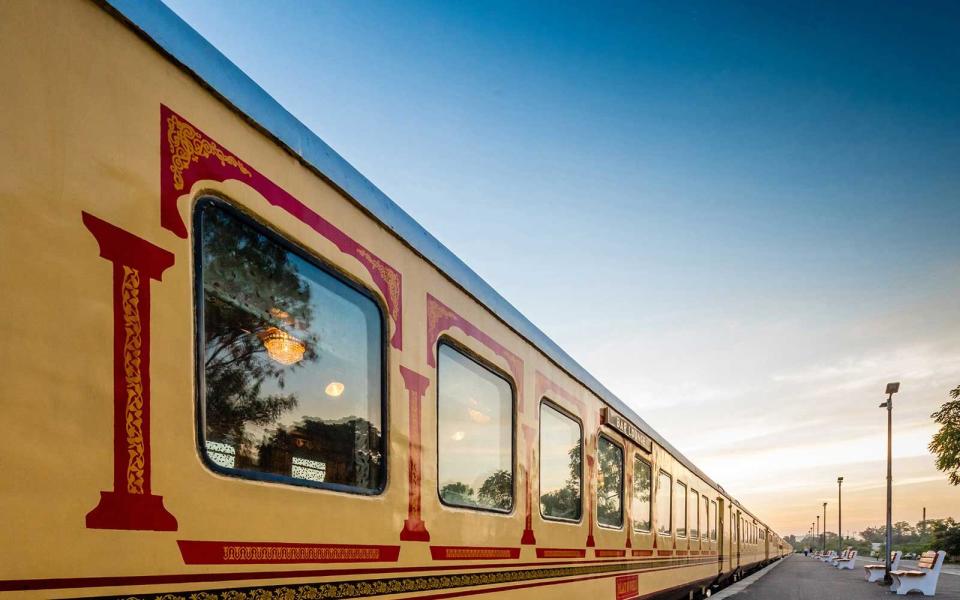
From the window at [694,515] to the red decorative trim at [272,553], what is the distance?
9731 millimetres

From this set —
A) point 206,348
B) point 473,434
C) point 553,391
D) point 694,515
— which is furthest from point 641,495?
point 206,348

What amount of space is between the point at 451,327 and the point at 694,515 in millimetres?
9537

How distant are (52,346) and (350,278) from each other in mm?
1281

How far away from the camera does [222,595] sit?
191 centimetres

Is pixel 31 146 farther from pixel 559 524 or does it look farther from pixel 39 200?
pixel 559 524

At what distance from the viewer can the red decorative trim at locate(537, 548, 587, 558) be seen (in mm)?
4584

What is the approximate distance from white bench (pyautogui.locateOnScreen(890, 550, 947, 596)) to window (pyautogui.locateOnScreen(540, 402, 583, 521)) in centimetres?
1421

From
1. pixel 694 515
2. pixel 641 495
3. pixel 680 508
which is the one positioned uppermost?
pixel 641 495

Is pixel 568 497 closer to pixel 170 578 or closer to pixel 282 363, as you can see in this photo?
pixel 282 363

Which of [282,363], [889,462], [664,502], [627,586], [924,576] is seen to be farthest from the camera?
[889,462]

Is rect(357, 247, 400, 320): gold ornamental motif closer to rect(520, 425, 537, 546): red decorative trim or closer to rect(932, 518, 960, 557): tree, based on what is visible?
rect(520, 425, 537, 546): red decorative trim

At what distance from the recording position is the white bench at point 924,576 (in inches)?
615

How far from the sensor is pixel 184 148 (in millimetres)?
2004

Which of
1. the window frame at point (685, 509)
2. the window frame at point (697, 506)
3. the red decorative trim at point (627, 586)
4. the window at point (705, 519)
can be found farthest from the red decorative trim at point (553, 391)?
the window at point (705, 519)
